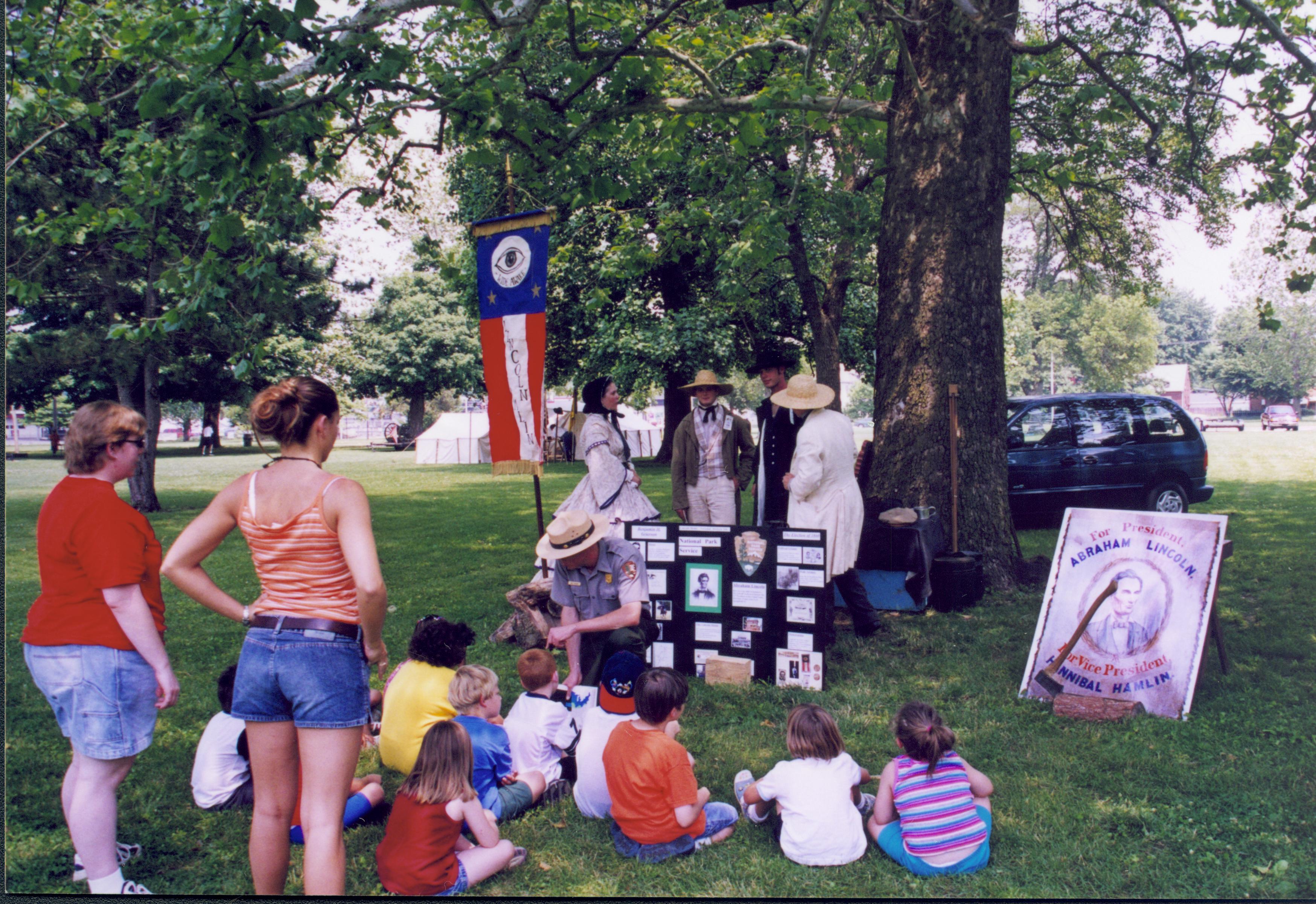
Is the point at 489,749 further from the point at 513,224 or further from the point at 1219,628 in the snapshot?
the point at 1219,628

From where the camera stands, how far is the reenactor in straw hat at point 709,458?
23.0 ft

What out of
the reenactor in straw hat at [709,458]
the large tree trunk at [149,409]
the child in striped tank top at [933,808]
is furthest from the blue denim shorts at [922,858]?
the large tree trunk at [149,409]

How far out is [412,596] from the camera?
8.41 metres

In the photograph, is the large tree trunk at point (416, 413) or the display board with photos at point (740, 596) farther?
the large tree trunk at point (416, 413)

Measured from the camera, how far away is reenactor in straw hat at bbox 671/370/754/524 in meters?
7.00

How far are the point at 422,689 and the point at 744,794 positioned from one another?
1476mm

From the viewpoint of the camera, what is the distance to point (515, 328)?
5.83 m

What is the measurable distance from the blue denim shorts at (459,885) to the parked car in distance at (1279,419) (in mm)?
57412

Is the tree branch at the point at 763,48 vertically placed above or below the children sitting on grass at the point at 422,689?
above

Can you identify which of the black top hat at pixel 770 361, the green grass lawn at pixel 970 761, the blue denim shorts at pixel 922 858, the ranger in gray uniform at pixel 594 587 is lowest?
the green grass lawn at pixel 970 761

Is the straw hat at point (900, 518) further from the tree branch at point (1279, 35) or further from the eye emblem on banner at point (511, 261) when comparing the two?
the tree branch at point (1279, 35)

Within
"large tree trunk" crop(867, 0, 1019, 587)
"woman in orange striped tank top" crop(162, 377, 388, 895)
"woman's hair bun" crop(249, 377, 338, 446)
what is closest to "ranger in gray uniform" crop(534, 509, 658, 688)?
"woman in orange striped tank top" crop(162, 377, 388, 895)

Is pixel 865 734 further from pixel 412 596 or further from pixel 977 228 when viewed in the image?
pixel 412 596

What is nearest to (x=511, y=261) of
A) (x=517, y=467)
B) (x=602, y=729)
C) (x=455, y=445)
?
(x=517, y=467)
